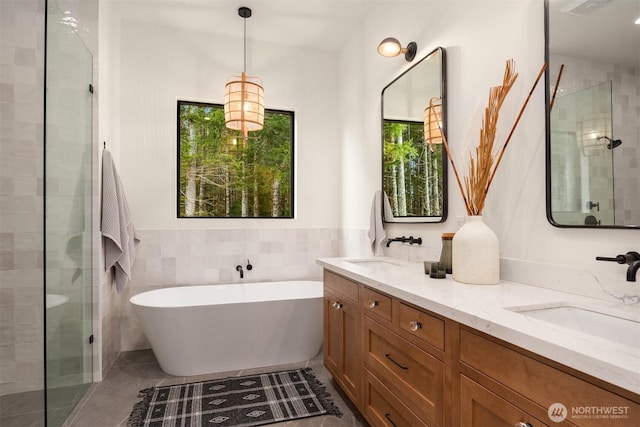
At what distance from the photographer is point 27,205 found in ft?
5.96

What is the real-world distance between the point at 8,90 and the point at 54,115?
232 millimetres

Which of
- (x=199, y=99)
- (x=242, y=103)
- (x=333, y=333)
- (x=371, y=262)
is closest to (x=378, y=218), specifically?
(x=371, y=262)

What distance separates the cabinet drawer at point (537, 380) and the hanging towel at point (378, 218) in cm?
165

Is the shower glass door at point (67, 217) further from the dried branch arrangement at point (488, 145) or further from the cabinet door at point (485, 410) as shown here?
the dried branch arrangement at point (488, 145)

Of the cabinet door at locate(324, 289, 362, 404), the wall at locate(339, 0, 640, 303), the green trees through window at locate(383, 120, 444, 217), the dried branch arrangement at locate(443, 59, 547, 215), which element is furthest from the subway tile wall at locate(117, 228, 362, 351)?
the dried branch arrangement at locate(443, 59, 547, 215)

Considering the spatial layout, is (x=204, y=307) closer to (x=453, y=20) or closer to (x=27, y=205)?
(x=27, y=205)

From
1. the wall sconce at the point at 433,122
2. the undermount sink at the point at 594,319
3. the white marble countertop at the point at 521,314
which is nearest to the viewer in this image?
the white marble countertop at the point at 521,314

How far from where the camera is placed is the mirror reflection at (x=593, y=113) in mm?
1188

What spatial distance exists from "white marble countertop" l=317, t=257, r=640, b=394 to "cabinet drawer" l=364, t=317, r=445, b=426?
0.20 meters

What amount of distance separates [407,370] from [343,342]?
0.75 m

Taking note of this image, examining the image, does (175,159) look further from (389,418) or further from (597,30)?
(597,30)

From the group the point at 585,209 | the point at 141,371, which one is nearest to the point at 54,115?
the point at 141,371

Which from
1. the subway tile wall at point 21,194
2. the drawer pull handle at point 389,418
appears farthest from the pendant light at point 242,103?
the drawer pull handle at point 389,418

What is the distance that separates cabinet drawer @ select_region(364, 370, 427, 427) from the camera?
1.47 metres
